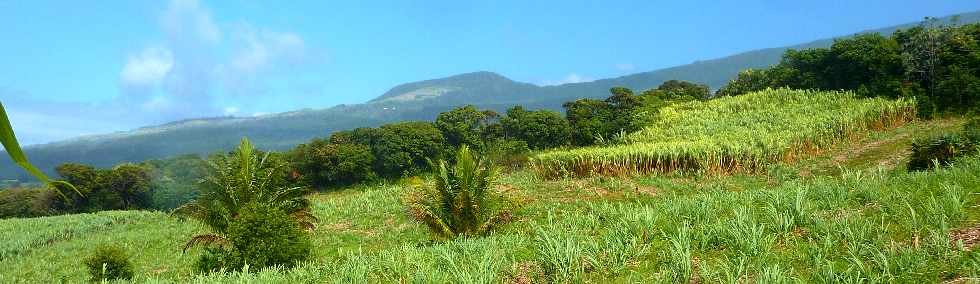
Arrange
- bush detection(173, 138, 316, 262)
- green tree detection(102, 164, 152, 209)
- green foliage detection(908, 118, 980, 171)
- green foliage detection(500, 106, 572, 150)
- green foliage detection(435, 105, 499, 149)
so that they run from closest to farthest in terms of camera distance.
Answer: bush detection(173, 138, 316, 262) < green foliage detection(908, 118, 980, 171) < green tree detection(102, 164, 152, 209) < green foliage detection(500, 106, 572, 150) < green foliage detection(435, 105, 499, 149)

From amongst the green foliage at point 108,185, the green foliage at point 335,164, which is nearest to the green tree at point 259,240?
the green foliage at point 335,164

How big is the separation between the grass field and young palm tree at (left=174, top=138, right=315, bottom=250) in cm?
1673

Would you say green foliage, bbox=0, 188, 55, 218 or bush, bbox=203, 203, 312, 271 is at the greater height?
bush, bbox=203, 203, 312, 271

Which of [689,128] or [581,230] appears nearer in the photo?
[581,230]

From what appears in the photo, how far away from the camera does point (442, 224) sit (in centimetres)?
1587

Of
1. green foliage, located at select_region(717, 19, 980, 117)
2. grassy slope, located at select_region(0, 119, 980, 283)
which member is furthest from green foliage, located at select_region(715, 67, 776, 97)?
grassy slope, located at select_region(0, 119, 980, 283)

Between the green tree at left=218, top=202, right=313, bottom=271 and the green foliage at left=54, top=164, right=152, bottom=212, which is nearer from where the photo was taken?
the green tree at left=218, top=202, right=313, bottom=271

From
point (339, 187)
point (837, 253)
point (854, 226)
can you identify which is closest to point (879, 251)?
point (837, 253)

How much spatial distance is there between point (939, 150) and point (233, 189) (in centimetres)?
2379

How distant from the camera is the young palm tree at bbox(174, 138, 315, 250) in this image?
17938mm

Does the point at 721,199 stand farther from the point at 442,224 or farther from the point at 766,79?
the point at 766,79

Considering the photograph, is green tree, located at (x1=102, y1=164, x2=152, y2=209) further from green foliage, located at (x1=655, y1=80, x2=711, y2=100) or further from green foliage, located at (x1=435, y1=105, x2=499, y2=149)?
green foliage, located at (x1=655, y1=80, x2=711, y2=100)

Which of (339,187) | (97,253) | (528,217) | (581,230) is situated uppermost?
(581,230)

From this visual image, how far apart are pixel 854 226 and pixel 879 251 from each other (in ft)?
3.04
